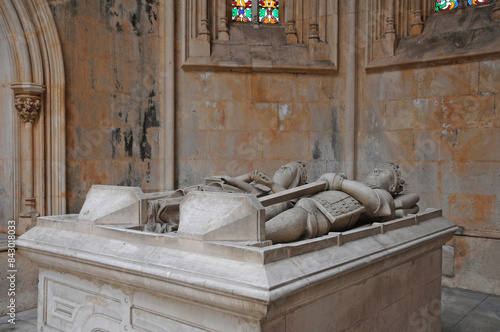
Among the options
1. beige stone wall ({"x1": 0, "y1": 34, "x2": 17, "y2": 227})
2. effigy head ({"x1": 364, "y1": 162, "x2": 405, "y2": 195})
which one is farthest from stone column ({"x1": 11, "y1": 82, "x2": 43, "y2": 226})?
effigy head ({"x1": 364, "y1": 162, "x2": 405, "y2": 195})

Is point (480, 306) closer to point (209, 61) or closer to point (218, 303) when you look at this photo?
point (218, 303)

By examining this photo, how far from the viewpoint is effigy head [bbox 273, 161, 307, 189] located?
11.6 ft

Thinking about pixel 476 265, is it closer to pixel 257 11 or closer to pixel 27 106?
pixel 257 11

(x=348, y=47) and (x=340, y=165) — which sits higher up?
(x=348, y=47)

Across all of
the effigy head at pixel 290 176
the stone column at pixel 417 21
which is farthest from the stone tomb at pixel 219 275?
the stone column at pixel 417 21

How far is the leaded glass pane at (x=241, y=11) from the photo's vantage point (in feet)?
23.7

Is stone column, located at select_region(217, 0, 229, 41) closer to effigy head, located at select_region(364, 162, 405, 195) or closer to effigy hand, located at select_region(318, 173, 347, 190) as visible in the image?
effigy head, located at select_region(364, 162, 405, 195)

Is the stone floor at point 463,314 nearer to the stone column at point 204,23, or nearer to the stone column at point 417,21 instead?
the stone column at point 417,21

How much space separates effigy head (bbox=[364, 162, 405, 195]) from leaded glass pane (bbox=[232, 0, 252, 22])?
441 centimetres

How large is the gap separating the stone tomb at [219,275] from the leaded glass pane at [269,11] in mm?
4853

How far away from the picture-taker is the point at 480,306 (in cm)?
493

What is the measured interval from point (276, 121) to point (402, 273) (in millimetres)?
4046

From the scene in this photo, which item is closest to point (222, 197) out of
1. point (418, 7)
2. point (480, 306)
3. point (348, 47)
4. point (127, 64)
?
point (480, 306)

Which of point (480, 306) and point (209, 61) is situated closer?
point (480, 306)
